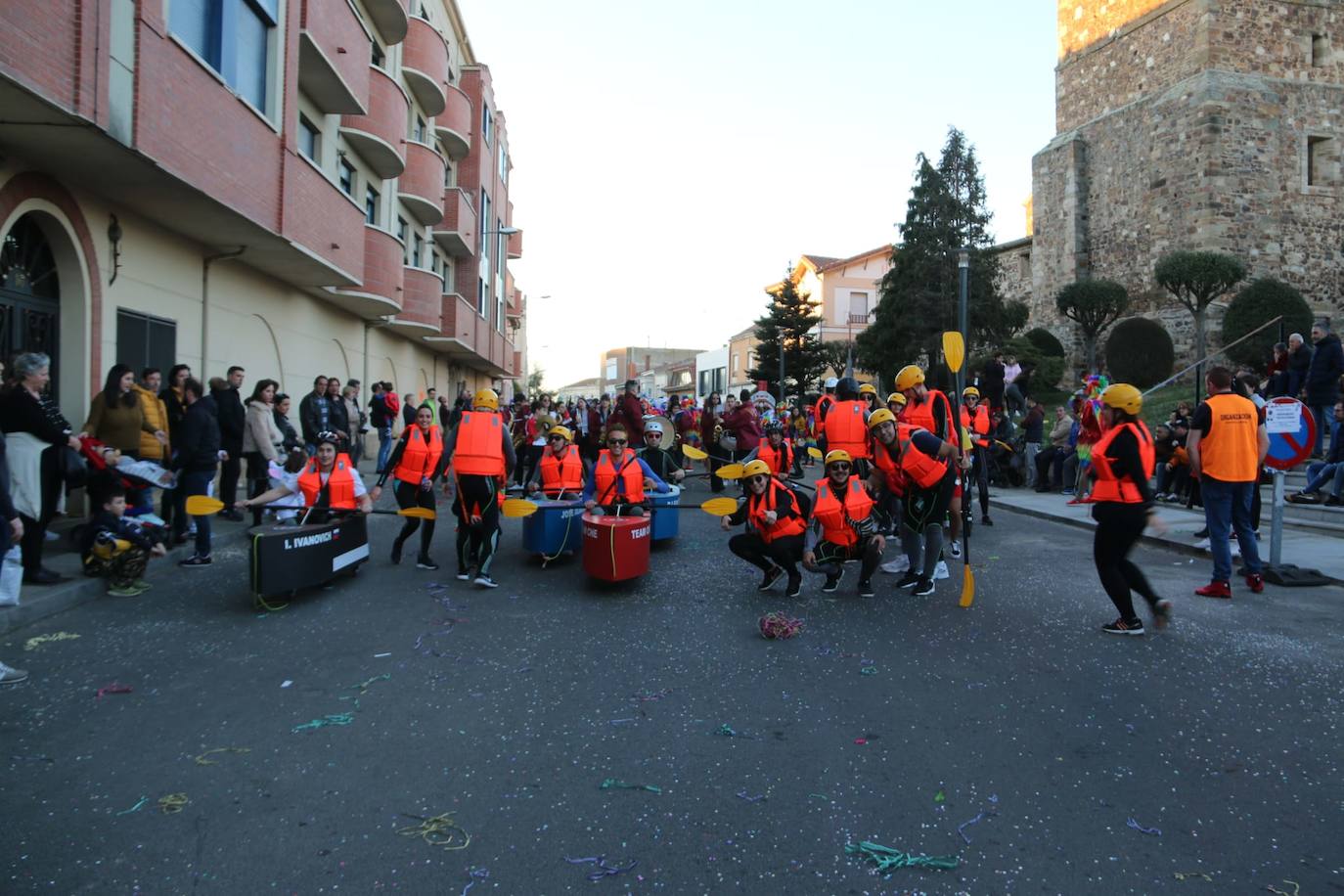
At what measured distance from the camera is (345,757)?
3.69 meters

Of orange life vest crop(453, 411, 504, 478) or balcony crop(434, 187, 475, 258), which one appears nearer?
orange life vest crop(453, 411, 504, 478)

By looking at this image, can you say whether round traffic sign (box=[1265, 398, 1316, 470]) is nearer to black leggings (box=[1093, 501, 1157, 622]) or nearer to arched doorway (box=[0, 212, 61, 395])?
black leggings (box=[1093, 501, 1157, 622])

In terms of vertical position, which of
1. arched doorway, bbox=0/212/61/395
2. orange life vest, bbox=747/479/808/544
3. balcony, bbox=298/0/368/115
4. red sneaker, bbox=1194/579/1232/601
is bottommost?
red sneaker, bbox=1194/579/1232/601

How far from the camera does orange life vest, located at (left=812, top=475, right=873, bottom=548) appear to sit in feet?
23.1

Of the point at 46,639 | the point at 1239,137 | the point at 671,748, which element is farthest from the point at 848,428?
the point at 1239,137

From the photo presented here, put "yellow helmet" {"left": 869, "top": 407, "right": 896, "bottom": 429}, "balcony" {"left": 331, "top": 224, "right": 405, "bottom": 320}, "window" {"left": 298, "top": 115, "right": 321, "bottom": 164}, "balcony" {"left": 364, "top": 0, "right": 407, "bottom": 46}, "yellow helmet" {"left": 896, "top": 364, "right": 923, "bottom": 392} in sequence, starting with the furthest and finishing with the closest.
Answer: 1. "balcony" {"left": 364, "top": 0, "right": 407, "bottom": 46}
2. "balcony" {"left": 331, "top": 224, "right": 405, "bottom": 320}
3. "window" {"left": 298, "top": 115, "right": 321, "bottom": 164}
4. "yellow helmet" {"left": 896, "top": 364, "right": 923, "bottom": 392}
5. "yellow helmet" {"left": 869, "top": 407, "right": 896, "bottom": 429}

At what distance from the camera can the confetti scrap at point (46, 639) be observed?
5.34 metres

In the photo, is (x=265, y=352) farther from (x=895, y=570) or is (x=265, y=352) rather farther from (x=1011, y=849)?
(x=1011, y=849)

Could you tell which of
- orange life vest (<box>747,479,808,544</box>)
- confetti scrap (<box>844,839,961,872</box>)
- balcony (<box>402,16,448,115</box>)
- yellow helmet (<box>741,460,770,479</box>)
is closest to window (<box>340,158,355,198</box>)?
balcony (<box>402,16,448,115</box>)

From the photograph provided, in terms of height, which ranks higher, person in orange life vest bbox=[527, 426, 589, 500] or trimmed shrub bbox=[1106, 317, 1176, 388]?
trimmed shrub bbox=[1106, 317, 1176, 388]

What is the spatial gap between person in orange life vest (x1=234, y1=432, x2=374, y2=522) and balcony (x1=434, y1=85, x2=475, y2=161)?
1981 cm

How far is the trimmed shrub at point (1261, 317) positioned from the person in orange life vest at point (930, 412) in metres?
19.6

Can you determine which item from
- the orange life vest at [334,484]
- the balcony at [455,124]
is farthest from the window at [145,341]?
the balcony at [455,124]

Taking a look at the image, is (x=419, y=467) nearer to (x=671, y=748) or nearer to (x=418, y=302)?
(x=671, y=748)
